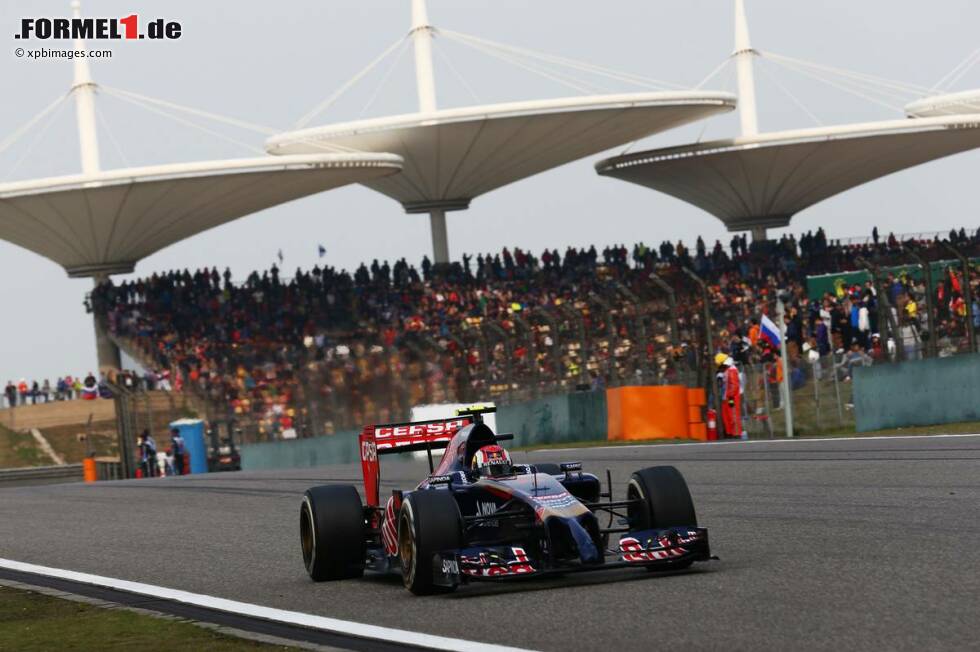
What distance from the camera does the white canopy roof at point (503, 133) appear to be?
6062cm

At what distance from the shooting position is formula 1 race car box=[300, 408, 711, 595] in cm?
991

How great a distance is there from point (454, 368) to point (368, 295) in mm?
21401

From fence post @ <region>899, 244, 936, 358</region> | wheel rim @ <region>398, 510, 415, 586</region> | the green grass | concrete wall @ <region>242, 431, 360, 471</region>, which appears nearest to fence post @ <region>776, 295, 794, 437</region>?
fence post @ <region>899, 244, 936, 358</region>

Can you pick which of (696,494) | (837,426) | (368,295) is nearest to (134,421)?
(368,295)

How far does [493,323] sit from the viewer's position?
3173cm

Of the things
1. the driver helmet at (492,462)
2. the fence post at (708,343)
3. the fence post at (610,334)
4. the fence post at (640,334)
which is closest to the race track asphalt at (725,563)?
the driver helmet at (492,462)

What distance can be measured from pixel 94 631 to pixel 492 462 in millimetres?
2592

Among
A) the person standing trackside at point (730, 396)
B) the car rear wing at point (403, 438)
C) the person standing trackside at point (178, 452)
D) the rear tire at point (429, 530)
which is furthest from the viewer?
the person standing trackside at point (178, 452)

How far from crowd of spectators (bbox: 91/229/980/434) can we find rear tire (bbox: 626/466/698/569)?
13064 millimetres

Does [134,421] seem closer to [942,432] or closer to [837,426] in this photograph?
[837,426]

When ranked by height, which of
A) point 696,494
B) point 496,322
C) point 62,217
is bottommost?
point 696,494

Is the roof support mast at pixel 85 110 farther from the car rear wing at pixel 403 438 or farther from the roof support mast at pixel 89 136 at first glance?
the car rear wing at pixel 403 438

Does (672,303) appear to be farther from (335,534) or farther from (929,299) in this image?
(335,534)

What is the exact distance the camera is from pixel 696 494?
53.6ft
